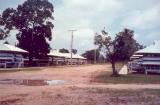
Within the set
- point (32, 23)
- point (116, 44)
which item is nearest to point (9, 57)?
point (32, 23)

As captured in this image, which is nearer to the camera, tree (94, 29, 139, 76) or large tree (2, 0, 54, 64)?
tree (94, 29, 139, 76)

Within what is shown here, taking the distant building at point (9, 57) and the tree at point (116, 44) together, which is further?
the distant building at point (9, 57)

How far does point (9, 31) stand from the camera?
75.3 meters

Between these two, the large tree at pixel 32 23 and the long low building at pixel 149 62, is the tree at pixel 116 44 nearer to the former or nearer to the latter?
Answer: the long low building at pixel 149 62

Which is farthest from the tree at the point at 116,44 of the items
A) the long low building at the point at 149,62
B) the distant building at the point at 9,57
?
the distant building at the point at 9,57

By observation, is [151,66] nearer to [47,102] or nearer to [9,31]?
[47,102]

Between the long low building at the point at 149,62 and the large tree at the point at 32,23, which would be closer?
the long low building at the point at 149,62

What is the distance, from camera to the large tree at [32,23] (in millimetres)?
67875

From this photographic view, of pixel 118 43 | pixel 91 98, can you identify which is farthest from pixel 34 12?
pixel 91 98

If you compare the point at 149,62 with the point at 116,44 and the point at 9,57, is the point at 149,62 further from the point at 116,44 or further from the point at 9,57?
the point at 9,57

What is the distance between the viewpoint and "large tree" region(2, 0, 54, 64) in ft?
223

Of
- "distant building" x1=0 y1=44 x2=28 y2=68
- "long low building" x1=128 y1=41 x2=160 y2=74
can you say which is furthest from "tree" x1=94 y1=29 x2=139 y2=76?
"distant building" x1=0 y1=44 x2=28 y2=68

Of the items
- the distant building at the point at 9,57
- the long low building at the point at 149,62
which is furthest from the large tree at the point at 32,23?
the long low building at the point at 149,62

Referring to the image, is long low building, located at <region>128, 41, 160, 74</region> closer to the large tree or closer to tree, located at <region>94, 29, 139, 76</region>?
tree, located at <region>94, 29, 139, 76</region>
